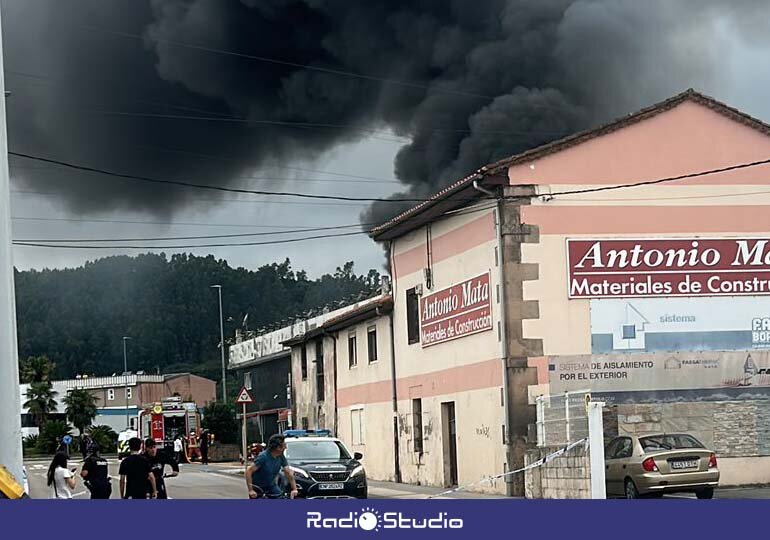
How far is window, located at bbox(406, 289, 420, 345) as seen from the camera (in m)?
31.5

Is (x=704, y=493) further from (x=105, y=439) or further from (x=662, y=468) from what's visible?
(x=105, y=439)

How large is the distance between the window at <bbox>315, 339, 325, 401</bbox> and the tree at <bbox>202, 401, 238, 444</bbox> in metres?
19.1

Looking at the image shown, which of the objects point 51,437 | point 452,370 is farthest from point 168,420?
point 51,437

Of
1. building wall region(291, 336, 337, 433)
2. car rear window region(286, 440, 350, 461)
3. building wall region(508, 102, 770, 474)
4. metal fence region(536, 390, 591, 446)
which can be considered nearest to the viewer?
metal fence region(536, 390, 591, 446)

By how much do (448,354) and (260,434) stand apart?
31191 millimetres

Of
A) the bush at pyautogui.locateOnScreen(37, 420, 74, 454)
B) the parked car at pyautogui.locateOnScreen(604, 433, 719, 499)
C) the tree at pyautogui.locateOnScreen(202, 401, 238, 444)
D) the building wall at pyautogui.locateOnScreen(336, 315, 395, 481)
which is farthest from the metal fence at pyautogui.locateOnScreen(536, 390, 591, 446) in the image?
the bush at pyautogui.locateOnScreen(37, 420, 74, 454)

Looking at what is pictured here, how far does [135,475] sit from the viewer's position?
1492cm

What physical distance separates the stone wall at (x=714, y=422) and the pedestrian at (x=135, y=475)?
40.0 feet

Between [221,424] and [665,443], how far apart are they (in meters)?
42.3

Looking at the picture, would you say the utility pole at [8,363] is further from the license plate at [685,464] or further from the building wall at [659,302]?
the building wall at [659,302]

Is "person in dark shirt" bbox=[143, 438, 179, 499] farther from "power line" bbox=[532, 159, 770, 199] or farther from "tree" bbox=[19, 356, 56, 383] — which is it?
"tree" bbox=[19, 356, 56, 383]

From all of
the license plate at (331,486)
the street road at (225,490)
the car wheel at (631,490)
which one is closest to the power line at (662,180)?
the street road at (225,490)
